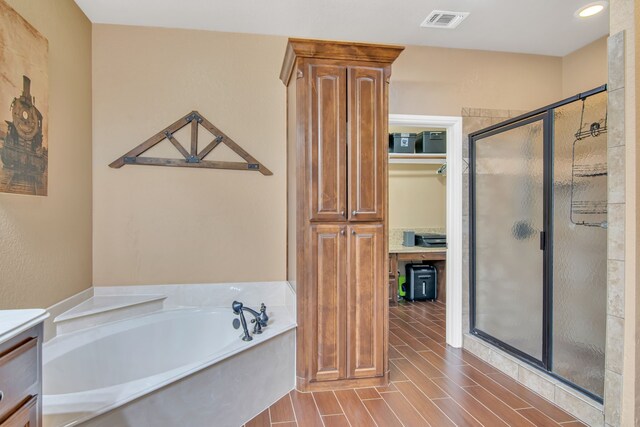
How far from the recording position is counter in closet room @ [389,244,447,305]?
190 inches

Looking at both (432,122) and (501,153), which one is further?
(432,122)

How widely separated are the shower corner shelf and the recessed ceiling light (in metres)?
2.28

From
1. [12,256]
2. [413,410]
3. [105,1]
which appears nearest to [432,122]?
[413,410]

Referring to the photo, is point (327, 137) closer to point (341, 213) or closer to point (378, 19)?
point (341, 213)

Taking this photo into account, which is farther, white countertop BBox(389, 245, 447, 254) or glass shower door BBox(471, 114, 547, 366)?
white countertop BBox(389, 245, 447, 254)

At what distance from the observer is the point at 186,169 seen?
3080mm

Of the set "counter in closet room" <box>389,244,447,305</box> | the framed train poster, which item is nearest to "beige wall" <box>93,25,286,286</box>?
the framed train poster

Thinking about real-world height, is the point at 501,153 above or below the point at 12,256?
above

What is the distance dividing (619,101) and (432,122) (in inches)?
63.6

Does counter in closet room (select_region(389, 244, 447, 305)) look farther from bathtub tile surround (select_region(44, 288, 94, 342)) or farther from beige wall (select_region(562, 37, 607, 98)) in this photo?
bathtub tile surround (select_region(44, 288, 94, 342))

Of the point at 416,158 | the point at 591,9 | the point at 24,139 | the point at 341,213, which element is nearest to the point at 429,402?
the point at 341,213

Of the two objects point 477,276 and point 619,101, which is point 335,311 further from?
point 619,101

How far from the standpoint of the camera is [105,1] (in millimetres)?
2650

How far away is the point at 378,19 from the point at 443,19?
50 cm
